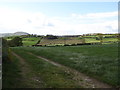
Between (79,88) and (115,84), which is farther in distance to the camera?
(115,84)

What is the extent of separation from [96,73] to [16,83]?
9.84 meters

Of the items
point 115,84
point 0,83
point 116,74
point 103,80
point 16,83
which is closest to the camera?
point 0,83

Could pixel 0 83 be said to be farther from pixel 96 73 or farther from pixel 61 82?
pixel 96 73

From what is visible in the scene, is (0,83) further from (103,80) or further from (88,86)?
(103,80)

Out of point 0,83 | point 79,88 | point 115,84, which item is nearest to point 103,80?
point 115,84

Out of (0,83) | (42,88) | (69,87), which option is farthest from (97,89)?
(0,83)

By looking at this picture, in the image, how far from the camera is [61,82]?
16.8 meters

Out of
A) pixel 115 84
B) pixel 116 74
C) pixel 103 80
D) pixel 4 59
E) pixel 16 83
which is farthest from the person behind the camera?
pixel 4 59

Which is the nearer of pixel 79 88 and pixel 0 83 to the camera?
pixel 0 83

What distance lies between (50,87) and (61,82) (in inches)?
79.3

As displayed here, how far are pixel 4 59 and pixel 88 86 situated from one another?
48.1ft

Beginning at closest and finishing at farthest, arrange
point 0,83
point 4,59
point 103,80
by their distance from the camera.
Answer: point 0,83
point 103,80
point 4,59

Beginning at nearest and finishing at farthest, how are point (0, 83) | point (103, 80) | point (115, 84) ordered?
point (0, 83) < point (115, 84) < point (103, 80)

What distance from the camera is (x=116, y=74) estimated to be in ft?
65.2
